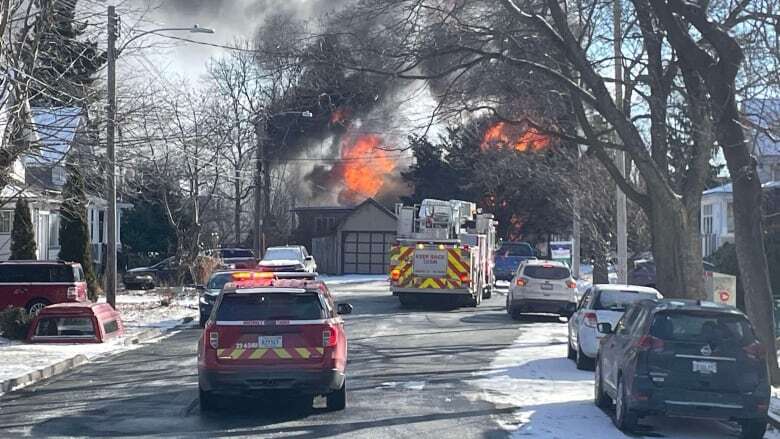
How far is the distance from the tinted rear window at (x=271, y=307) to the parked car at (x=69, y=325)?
414 inches

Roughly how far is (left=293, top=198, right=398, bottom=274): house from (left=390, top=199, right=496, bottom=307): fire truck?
2995 centimetres

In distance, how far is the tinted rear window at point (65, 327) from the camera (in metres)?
22.9

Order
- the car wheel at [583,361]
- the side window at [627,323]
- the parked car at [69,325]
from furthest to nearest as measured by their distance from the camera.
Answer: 1. the parked car at [69,325]
2. the car wheel at [583,361]
3. the side window at [627,323]

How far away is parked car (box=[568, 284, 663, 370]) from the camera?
18.7 metres

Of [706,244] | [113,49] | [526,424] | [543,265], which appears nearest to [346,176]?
[706,244]

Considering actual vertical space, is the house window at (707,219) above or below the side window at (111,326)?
above

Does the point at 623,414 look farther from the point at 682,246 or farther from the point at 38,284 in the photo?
the point at 38,284

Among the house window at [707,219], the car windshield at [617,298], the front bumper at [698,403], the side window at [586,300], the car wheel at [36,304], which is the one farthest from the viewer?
the house window at [707,219]

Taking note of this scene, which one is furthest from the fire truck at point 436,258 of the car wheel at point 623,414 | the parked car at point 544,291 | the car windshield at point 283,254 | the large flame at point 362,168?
the large flame at point 362,168

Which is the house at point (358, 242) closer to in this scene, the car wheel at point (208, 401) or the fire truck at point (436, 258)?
the fire truck at point (436, 258)

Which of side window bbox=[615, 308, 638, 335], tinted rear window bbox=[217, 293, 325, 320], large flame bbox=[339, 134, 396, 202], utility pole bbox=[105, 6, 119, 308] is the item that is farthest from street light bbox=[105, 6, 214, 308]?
large flame bbox=[339, 134, 396, 202]

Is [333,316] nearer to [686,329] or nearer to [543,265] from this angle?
[686,329]

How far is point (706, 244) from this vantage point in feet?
174

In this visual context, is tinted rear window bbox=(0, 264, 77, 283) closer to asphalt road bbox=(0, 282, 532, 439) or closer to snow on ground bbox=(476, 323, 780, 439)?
asphalt road bbox=(0, 282, 532, 439)
